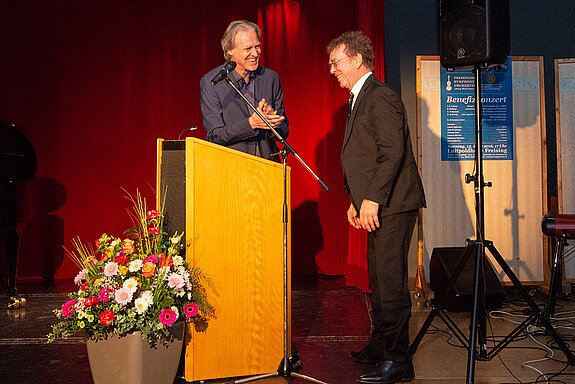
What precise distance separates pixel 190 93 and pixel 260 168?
359 centimetres

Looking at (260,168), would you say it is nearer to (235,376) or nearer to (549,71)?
(235,376)

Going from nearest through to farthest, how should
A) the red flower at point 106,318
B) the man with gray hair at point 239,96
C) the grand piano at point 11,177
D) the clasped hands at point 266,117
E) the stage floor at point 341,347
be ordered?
the red flower at point 106,318 < the clasped hands at point 266,117 < the stage floor at point 341,347 < the man with gray hair at point 239,96 < the grand piano at point 11,177

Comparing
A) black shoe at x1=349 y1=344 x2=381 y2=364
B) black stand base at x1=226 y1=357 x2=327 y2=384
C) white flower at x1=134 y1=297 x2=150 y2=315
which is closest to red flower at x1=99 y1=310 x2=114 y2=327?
white flower at x1=134 y1=297 x2=150 y2=315

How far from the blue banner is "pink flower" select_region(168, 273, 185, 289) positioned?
333cm

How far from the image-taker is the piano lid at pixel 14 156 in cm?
417

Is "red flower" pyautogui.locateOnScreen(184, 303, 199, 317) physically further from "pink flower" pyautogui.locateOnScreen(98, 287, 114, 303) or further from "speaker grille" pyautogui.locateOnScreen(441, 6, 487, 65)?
"speaker grille" pyautogui.locateOnScreen(441, 6, 487, 65)

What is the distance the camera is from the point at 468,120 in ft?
15.8

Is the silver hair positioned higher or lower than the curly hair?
higher

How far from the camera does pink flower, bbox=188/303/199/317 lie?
7.19ft

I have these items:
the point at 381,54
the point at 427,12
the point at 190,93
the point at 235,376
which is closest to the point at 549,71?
the point at 427,12

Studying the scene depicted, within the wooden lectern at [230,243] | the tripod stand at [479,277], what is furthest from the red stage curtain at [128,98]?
the wooden lectern at [230,243]

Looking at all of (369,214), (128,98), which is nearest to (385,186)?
(369,214)

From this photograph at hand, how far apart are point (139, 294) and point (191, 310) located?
9.2 inches

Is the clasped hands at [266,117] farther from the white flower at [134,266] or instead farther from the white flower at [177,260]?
the white flower at [134,266]
